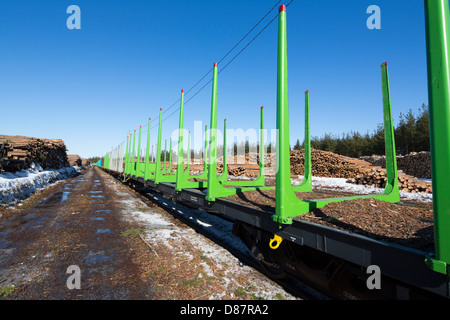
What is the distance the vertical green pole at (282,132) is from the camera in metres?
2.52

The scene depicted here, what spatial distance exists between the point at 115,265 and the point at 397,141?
A: 40276 millimetres

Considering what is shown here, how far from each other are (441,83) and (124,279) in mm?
4143

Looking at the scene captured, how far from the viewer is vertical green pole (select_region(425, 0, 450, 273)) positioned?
4.29 ft

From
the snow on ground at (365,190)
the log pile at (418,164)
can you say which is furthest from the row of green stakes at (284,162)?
the log pile at (418,164)

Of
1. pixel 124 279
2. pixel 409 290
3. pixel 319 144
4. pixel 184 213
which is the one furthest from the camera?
pixel 319 144

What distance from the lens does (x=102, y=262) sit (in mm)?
3799

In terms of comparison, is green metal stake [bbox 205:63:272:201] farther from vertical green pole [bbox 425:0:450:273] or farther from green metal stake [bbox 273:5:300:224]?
vertical green pole [bbox 425:0:450:273]

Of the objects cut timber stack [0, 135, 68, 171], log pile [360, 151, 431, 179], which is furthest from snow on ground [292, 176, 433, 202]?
cut timber stack [0, 135, 68, 171]

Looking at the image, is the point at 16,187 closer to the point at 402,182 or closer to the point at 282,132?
the point at 282,132

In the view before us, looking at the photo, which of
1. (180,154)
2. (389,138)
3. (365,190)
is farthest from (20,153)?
(365,190)

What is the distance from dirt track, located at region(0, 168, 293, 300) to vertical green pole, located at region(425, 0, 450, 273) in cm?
216
